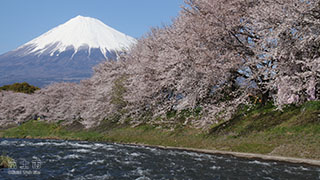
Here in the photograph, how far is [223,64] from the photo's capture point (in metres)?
25.2

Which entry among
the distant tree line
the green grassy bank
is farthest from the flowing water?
the distant tree line

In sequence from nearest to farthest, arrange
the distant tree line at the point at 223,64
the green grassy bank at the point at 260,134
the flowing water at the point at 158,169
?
the flowing water at the point at 158,169 < the distant tree line at the point at 223,64 < the green grassy bank at the point at 260,134

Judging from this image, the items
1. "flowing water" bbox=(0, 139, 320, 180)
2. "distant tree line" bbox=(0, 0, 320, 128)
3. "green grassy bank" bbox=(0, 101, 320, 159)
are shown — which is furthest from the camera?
"green grassy bank" bbox=(0, 101, 320, 159)

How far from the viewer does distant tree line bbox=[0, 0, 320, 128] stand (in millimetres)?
18984

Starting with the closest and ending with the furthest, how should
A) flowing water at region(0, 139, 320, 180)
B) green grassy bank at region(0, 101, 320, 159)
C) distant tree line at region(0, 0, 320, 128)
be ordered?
flowing water at region(0, 139, 320, 180) → distant tree line at region(0, 0, 320, 128) → green grassy bank at region(0, 101, 320, 159)

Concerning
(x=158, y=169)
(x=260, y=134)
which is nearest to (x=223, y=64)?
(x=260, y=134)

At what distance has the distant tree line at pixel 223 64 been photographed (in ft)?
62.3

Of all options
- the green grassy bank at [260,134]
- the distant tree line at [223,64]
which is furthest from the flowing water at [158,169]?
the distant tree line at [223,64]

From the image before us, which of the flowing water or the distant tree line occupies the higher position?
the distant tree line

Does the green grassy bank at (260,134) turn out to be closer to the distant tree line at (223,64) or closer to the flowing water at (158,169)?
the distant tree line at (223,64)

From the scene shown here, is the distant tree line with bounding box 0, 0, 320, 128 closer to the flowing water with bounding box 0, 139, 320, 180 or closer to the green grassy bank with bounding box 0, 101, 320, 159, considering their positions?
the green grassy bank with bounding box 0, 101, 320, 159

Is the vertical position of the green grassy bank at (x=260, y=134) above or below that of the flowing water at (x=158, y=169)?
above

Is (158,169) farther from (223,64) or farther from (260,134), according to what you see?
(223,64)

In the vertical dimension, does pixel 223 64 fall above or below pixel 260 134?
above
